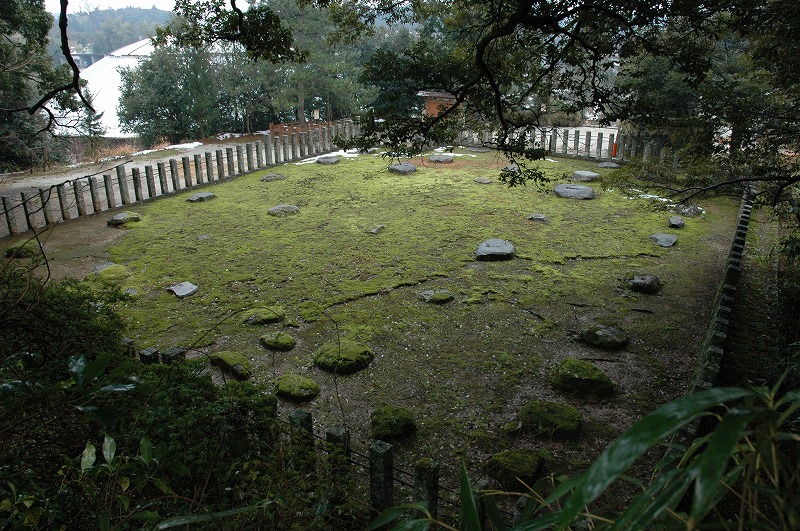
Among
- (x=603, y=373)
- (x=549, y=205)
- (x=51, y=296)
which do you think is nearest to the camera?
→ (x=51, y=296)

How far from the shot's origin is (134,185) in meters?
8.72

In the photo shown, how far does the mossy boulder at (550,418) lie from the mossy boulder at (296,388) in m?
1.47

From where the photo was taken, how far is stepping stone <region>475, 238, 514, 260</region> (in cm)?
630

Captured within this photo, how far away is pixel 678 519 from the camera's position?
0.68m

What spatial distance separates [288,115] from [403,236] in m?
12.7

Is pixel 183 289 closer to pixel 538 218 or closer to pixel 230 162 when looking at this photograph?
pixel 538 218

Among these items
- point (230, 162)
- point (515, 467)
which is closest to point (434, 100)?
point (230, 162)

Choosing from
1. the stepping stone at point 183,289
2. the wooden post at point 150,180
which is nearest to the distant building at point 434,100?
the wooden post at point 150,180

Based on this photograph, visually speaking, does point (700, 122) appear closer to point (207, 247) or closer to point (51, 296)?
point (51, 296)

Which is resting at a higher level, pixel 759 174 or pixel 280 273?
pixel 759 174

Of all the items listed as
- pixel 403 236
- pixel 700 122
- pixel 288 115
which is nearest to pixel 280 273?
pixel 403 236

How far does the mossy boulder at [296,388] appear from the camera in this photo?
368 cm

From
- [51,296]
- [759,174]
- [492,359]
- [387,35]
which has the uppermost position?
[387,35]

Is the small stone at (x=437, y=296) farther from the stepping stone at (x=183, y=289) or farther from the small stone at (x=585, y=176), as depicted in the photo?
the small stone at (x=585, y=176)
